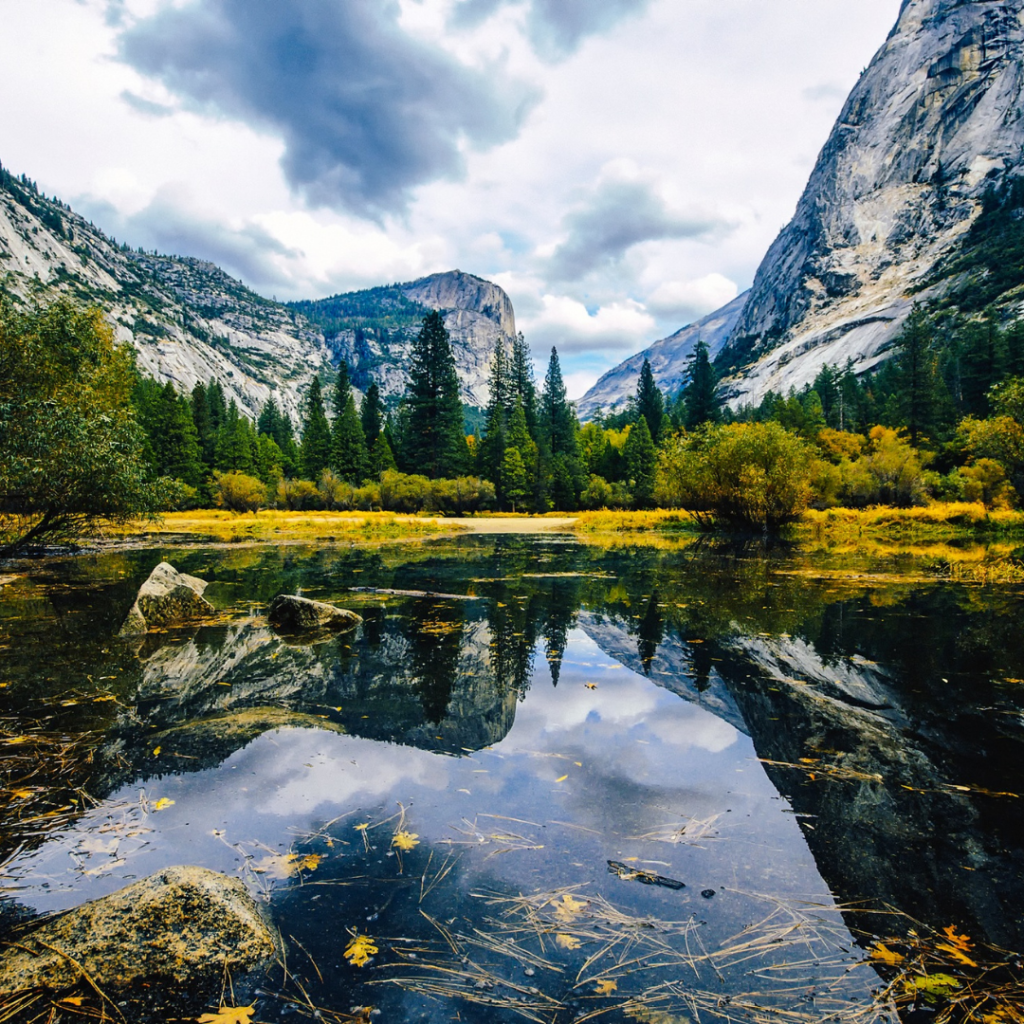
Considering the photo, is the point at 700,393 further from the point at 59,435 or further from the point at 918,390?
the point at 59,435

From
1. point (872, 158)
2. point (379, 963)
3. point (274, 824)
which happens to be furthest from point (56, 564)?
point (872, 158)

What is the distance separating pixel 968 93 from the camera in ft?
468

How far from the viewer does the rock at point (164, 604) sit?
9.49 metres

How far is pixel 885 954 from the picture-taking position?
2.70m

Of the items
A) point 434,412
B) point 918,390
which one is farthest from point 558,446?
point 918,390

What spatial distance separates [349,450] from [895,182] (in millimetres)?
177013

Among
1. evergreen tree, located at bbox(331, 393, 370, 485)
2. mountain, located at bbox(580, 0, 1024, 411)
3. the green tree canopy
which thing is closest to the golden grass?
the green tree canopy

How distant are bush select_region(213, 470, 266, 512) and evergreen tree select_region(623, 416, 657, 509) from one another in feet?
126

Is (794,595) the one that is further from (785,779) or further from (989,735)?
(785,779)

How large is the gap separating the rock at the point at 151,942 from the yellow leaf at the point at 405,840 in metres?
1.00

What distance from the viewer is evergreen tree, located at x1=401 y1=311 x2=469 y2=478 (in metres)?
62.6

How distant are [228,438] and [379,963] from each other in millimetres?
74586

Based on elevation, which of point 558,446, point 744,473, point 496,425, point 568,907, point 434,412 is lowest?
point 568,907

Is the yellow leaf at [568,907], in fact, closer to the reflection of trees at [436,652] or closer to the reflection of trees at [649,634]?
the reflection of trees at [436,652]
